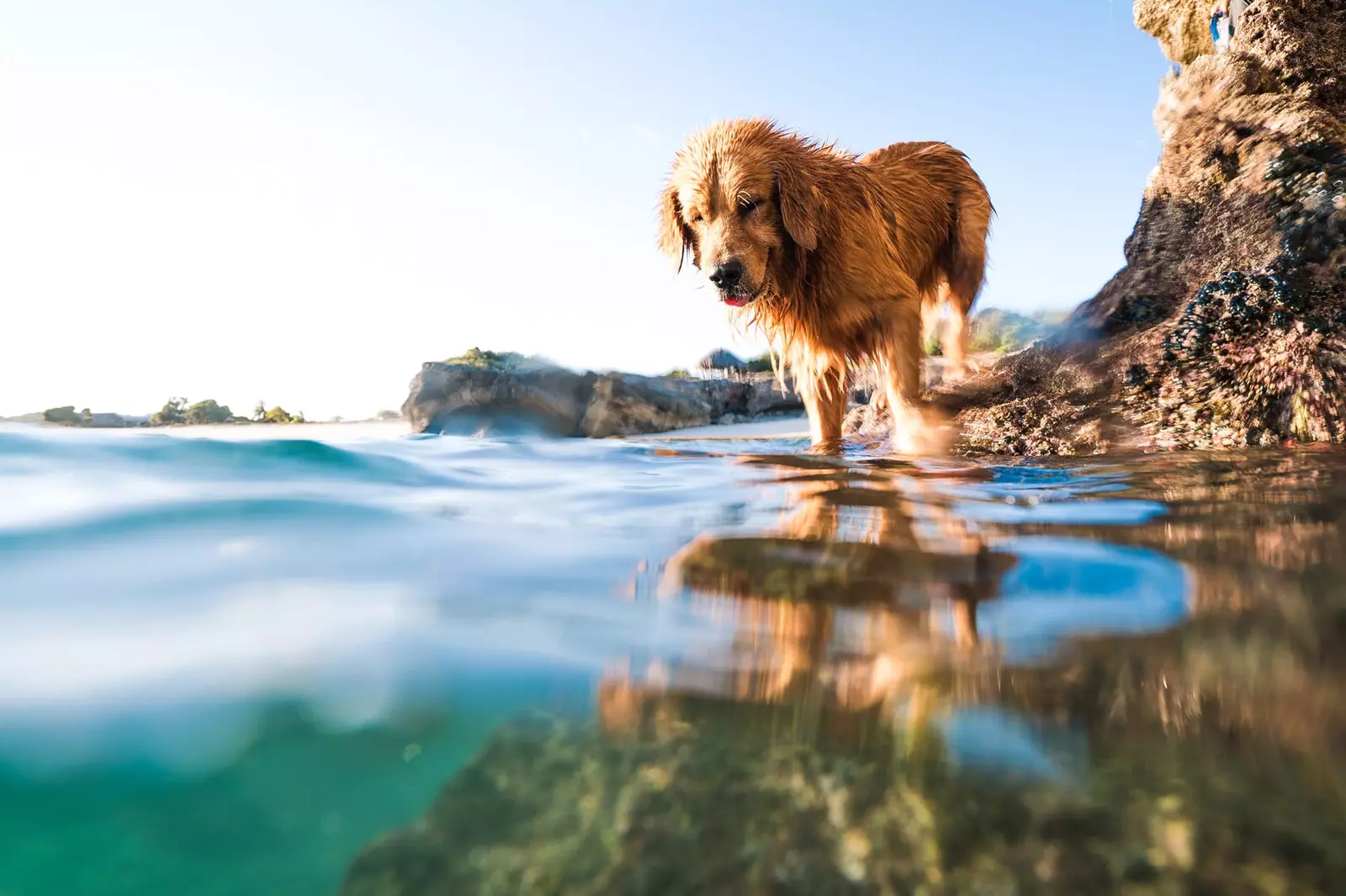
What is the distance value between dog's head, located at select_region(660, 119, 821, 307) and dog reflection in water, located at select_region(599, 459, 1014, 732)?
275 centimetres

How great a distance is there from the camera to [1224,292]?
3867 mm

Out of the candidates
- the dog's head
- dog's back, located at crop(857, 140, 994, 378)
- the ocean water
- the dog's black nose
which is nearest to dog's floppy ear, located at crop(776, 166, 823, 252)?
the dog's head

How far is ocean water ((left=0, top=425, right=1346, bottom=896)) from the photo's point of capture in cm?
78

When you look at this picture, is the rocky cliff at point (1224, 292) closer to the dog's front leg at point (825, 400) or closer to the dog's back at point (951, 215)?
the dog's front leg at point (825, 400)

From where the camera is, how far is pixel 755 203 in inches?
185

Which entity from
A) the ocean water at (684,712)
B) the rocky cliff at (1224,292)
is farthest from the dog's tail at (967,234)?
the ocean water at (684,712)

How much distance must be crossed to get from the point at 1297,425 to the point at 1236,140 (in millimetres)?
2164

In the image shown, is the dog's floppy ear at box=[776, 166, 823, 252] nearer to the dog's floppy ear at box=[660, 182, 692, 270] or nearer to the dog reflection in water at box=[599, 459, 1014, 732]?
the dog's floppy ear at box=[660, 182, 692, 270]

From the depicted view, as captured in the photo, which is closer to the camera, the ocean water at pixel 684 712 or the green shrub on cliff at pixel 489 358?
the ocean water at pixel 684 712

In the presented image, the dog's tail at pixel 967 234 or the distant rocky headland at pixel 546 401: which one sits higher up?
the dog's tail at pixel 967 234

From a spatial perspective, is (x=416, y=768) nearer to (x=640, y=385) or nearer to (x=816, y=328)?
(x=816, y=328)

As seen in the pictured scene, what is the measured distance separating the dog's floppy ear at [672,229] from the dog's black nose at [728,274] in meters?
0.76

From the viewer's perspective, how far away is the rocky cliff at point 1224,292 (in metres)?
3.49

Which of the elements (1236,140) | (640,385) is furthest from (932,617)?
(640,385)
